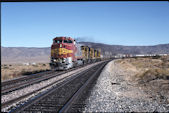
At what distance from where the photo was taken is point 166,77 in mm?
16719

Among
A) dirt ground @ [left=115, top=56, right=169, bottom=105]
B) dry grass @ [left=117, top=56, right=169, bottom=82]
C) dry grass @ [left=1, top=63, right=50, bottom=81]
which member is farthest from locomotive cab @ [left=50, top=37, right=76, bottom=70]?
dry grass @ [left=117, top=56, right=169, bottom=82]

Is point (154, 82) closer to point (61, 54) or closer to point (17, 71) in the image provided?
point (61, 54)

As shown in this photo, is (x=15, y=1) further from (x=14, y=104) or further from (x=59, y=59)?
(x=59, y=59)

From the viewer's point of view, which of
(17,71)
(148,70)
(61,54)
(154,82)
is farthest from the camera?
(17,71)

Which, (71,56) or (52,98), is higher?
(71,56)

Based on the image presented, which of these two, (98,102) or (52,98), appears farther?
(52,98)

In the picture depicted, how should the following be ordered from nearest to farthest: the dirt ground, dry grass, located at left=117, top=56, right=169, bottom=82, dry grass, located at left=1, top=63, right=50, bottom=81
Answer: the dirt ground
dry grass, located at left=117, top=56, right=169, bottom=82
dry grass, located at left=1, top=63, right=50, bottom=81

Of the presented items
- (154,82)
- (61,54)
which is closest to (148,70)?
(154,82)

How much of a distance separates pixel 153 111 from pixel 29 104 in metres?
4.62

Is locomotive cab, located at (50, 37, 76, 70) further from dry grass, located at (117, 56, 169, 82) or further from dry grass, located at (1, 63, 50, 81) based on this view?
dry grass, located at (117, 56, 169, 82)

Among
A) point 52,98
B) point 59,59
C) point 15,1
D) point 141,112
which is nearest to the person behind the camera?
point 15,1

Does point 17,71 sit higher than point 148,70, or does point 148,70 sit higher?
point 148,70

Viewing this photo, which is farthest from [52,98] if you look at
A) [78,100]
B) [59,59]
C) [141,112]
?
[59,59]

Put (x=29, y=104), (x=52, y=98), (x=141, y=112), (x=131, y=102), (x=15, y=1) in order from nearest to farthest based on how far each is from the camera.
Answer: (x=15, y=1)
(x=141, y=112)
(x=29, y=104)
(x=131, y=102)
(x=52, y=98)
